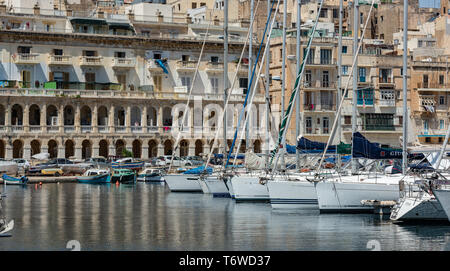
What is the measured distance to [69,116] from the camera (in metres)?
96.9

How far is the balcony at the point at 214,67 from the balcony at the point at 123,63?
8121mm

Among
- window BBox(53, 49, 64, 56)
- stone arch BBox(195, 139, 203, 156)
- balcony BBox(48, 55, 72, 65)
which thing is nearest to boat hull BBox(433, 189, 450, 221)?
stone arch BBox(195, 139, 203, 156)

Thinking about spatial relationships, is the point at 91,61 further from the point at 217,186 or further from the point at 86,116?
the point at 217,186

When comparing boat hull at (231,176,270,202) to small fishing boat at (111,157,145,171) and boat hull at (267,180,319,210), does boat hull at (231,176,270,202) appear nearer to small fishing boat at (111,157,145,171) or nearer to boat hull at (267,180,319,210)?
boat hull at (267,180,319,210)

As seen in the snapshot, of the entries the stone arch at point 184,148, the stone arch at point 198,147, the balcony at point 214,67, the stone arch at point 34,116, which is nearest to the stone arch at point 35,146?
the stone arch at point 34,116

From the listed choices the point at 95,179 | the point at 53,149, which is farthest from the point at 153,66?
the point at 95,179

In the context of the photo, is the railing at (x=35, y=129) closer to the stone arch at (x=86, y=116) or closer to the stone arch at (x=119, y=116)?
the stone arch at (x=86, y=116)

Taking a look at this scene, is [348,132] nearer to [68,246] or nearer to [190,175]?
[190,175]

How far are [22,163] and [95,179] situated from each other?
8186 mm

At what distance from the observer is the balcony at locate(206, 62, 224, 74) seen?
101 m

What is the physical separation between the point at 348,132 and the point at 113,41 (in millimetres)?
25726

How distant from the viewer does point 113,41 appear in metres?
97.3

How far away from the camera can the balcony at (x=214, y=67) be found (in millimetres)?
100625
